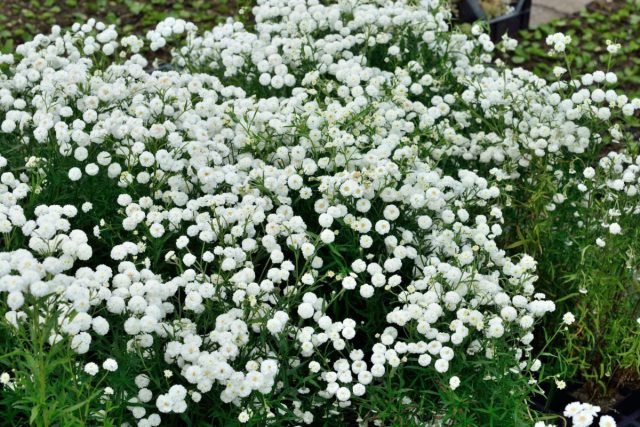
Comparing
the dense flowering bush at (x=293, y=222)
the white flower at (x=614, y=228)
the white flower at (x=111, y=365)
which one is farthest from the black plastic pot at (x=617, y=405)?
the white flower at (x=111, y=365)

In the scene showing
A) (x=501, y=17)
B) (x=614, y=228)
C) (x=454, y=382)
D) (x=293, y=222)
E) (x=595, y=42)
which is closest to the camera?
(x=454, y=382)

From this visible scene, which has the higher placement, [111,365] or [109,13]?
[111,365]

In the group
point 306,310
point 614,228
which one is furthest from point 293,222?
point 614,228

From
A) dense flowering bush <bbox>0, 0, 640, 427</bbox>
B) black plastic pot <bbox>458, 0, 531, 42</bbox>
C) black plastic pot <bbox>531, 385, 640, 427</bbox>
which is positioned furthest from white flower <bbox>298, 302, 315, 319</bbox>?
black plastic pot <bbox>458, 0, 531, 42</bbox>

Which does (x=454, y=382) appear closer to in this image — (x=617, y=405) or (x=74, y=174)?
(x=617, y=405)

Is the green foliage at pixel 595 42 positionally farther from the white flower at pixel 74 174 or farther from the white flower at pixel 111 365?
the white flower at pixel 111 365

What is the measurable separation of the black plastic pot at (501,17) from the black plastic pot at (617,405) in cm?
368

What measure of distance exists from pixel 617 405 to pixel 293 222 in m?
1.80

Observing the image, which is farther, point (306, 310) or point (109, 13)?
point (109, 13)

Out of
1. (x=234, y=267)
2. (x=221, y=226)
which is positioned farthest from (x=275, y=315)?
(x=221, y=226)

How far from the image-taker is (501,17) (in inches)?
283

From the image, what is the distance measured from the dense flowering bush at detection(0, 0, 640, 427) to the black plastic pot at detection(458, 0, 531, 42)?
1798mm

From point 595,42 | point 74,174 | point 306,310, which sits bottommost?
point 595,42

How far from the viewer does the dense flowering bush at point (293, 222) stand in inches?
126
